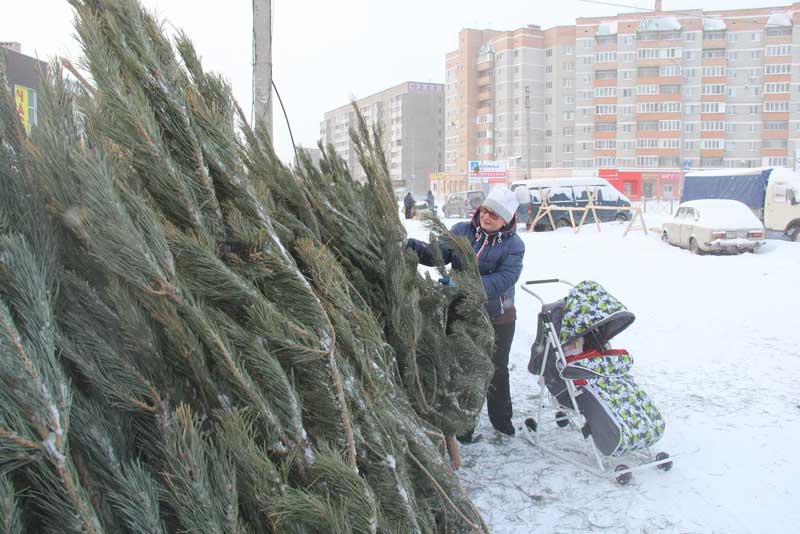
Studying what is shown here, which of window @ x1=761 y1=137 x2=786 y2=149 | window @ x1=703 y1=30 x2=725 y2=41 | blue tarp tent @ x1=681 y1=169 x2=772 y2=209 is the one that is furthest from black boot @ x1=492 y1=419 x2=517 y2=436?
window @ x1=761 y1=137 x2=786 y2=149

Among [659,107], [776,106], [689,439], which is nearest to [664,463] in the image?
[689,439]

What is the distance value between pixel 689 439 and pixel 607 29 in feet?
233

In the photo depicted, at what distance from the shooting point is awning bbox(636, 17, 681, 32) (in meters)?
63.4

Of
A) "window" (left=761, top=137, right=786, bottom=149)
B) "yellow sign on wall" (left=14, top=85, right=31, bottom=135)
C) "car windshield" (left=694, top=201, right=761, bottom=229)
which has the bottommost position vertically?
"car windshield" (left=694, top=201, right=761, bottom=229)

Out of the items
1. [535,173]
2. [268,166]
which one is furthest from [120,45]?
[535,173]

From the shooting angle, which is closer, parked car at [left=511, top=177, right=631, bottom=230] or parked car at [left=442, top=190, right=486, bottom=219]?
parked car at [left=511, top=177, right=631, bottom=230]

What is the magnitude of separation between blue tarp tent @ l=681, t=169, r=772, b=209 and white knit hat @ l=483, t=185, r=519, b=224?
19.7m

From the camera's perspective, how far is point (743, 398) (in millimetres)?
5141

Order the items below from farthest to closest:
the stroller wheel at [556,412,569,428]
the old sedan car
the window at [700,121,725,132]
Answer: the window at [700,121,725,132], the old sedan car, the stroller wheel at [556,412,569,428]

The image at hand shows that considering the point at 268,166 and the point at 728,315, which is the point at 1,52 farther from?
the point at 728,315

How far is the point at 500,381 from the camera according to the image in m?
4.24

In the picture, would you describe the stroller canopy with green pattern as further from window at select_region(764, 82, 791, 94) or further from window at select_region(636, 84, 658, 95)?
window at select_region(764, 82, 791, 94)

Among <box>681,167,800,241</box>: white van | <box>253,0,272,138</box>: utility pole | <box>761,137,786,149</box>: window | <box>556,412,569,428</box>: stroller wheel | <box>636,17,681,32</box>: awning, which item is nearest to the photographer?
<box>556,412,569,428</box>: stroller wheel

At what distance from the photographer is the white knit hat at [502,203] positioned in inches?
155
